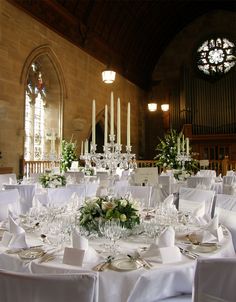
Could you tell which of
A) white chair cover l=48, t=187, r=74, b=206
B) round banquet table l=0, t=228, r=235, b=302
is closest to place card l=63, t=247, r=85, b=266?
round banquet table l=0, t=228, r=235, b=302

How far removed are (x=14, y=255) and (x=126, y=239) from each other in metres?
0.78

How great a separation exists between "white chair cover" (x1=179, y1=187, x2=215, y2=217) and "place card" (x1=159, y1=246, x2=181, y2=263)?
5.59ft

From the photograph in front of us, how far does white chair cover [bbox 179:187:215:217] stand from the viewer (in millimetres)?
3922

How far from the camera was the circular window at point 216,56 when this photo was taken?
15898 mm

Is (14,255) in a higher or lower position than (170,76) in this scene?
lower

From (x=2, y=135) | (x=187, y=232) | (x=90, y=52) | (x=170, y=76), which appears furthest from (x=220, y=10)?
(x=187, y=232)

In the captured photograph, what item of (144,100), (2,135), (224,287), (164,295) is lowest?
(164,295)

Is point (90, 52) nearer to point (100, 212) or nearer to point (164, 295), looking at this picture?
point (100, 212)

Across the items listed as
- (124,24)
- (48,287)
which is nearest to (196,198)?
(48,287)

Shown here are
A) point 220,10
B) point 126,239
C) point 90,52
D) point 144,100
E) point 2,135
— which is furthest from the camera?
point 144,100

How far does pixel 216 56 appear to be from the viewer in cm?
1603

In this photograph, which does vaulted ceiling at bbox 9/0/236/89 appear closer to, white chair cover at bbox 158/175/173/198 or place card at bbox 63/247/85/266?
white chair cover at bbox 158/175/173/198

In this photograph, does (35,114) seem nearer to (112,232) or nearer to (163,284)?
(112,232)

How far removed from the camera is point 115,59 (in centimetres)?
1398
